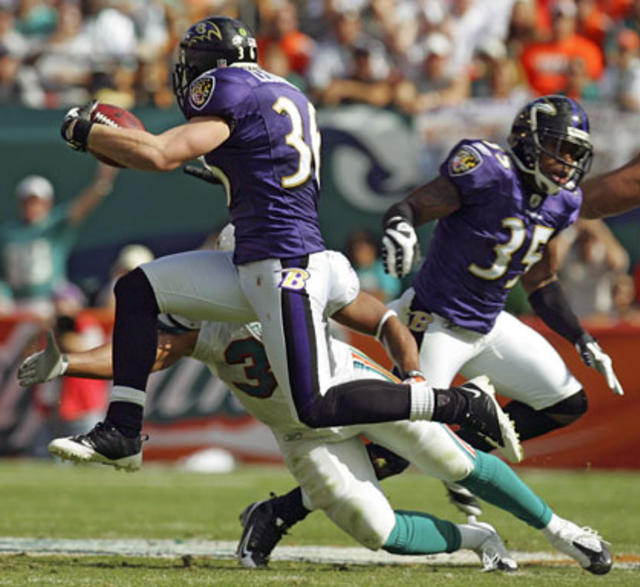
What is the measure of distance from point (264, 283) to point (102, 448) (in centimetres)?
78

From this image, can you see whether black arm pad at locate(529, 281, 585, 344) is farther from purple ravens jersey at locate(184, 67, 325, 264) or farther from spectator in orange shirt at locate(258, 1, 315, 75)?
spectator in orange shirt at locate(258, 1, 315, 75)

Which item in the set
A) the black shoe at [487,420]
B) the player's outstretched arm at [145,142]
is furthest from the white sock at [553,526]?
the player's outstretched arm at [145,142]

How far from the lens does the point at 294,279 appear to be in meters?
4.69

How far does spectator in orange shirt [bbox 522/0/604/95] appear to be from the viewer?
11242 millimetres

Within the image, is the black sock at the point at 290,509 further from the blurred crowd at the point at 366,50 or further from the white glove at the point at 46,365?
the blurred crowd at the point at 366,50

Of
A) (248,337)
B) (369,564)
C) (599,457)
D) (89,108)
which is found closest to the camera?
(89,108)

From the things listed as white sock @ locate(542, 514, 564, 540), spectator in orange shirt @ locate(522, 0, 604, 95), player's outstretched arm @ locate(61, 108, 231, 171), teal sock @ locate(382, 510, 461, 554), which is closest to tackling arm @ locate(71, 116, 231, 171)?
player's outstretched arm @ locate(61, 108, 231, 171)

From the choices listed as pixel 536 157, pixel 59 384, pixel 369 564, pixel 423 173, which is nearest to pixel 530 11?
pixel 423 173

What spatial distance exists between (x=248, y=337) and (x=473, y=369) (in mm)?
1273

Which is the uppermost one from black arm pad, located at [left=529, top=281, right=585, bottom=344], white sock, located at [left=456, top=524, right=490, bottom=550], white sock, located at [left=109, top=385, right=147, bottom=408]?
white sock, located at [left=109, top=385, right=147, bottom=408]

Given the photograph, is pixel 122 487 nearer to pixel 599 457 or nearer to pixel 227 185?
pixel 599 457

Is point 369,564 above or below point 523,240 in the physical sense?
below

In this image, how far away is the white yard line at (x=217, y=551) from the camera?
547 centimetres

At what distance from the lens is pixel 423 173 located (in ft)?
35.2
